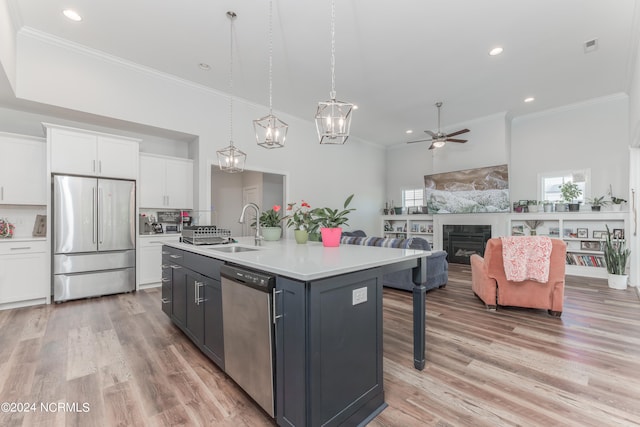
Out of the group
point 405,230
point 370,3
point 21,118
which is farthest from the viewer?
point 405,230

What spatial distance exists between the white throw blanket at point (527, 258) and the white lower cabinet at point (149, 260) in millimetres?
4664

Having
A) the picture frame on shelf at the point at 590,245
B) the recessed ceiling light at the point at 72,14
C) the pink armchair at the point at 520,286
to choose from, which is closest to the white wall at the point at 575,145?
the picture frame on shelf at the point at 590,245

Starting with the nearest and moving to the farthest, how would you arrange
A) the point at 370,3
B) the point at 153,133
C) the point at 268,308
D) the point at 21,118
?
the point at 268,308
the point at 370,3
the point at 21,118
the point at 153,133

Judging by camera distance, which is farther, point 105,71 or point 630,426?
point 105,71

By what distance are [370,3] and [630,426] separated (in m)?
3.93

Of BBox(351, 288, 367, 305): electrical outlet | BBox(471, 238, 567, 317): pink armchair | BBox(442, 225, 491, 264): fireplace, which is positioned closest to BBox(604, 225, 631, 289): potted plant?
BBox(442, 225, 491, 264): fireplace

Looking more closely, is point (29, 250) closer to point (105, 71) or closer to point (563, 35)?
point (105, 71)

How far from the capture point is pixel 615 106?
5.35 metres

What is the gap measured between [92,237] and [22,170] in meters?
1.18

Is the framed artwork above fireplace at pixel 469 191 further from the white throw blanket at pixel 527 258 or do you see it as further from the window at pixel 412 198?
the white throw blanket at pixel 527 258

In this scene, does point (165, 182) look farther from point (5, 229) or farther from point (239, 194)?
point (239, 194)

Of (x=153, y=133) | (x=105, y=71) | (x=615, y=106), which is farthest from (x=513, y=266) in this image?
(x=105, y=71)

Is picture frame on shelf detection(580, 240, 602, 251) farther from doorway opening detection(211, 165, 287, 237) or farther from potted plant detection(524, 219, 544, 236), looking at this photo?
doorway opening detection(211, 165, 287, 237)

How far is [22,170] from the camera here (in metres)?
3.67
